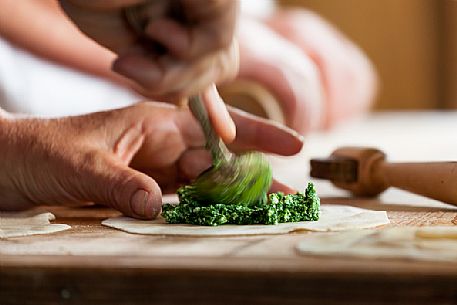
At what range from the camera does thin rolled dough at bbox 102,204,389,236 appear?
100cm

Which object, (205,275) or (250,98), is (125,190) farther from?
(250,98)

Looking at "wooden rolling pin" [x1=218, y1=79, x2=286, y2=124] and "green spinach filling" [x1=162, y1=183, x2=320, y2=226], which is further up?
"wooden rolling pin" [x1=218, y1=79, x2=286, y2=124]

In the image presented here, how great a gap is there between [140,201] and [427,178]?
40 cm

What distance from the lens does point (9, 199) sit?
1223 millimetres

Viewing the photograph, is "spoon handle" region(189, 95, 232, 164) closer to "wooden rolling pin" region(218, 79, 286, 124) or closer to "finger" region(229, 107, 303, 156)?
→ "finger" region(229, 107, 303, 156)

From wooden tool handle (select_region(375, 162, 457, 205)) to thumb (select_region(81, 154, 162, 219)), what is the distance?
1.22 ft

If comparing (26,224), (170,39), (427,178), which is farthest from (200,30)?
(427,178)

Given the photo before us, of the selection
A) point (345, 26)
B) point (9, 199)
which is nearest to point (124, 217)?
point (9, 199)

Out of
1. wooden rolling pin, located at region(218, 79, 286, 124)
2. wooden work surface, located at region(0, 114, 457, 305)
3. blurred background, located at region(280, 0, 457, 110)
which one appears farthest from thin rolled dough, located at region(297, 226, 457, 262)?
blurred background, located at region(280, 0, 457, 110)

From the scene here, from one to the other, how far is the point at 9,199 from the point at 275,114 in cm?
122

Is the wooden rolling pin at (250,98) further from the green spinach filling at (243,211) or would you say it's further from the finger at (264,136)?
the green spinach filling at (243,211)

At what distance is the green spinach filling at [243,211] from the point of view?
1.05 meters

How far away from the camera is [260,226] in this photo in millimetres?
1032

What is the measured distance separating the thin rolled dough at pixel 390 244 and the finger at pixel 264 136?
277mm
